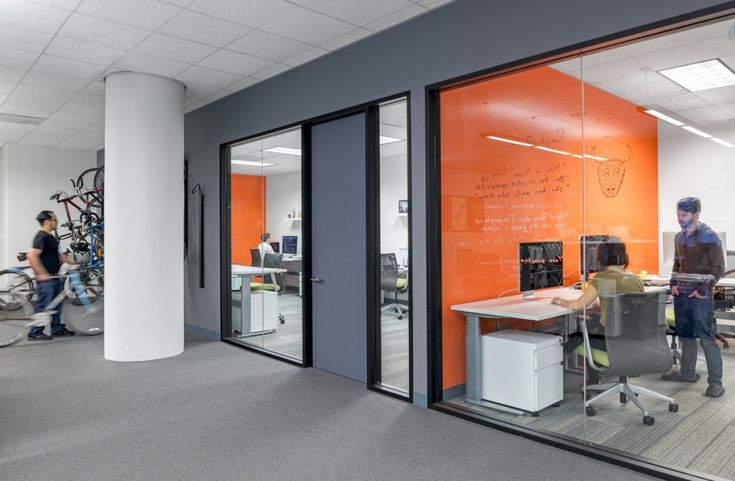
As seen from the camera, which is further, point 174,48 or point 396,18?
point 174,48

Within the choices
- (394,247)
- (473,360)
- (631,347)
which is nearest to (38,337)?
(394,247)

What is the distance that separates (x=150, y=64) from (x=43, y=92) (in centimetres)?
152

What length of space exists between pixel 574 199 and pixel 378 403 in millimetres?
1538

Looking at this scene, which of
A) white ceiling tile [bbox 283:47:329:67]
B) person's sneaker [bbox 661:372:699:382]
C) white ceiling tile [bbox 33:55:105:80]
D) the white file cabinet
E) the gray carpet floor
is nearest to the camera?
person's sneaker [bbox 661:372:699:382]

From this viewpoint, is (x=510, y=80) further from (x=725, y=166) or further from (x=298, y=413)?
(x=298, y=413)

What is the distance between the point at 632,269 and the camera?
2166mm

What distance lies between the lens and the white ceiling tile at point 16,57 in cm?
355

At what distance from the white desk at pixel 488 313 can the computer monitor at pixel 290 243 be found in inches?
57.9

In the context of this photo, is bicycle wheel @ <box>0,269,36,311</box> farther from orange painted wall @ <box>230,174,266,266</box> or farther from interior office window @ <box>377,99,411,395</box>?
interior office window @ <box>377,99,411,395</box>

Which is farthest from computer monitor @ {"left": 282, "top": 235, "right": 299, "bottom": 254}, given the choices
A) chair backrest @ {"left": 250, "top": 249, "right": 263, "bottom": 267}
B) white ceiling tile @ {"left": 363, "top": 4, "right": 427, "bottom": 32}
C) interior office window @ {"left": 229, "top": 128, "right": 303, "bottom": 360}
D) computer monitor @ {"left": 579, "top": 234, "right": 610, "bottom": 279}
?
computer monitor @ {"left": 579, "top": 234, "right": 610, "bottom": 279}

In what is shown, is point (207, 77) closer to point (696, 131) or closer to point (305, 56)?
point (305, 56)

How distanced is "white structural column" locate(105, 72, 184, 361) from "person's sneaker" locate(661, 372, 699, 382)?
343 centimetres

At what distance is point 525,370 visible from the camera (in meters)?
2.68

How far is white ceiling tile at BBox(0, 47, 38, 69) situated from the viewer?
355cm
